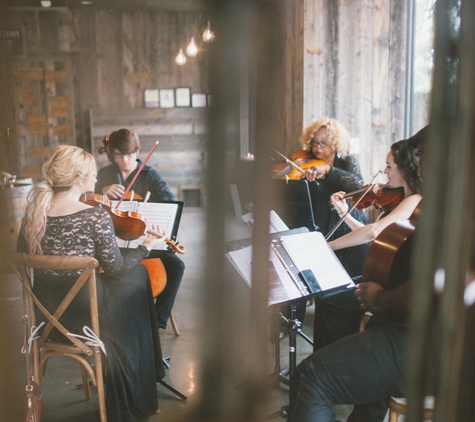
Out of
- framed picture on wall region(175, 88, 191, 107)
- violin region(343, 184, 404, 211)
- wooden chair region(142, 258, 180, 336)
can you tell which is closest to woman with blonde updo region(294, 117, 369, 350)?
violin region(343, 184, 404, 211)

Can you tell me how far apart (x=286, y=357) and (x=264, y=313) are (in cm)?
233

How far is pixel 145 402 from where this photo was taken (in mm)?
2041

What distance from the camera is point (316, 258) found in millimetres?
1854

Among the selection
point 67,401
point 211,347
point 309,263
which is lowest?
point 67,401

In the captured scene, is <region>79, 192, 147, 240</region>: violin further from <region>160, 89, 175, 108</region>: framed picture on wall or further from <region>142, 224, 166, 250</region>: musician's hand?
<region>160, 89, 175, 108</region>: framed picture on wall

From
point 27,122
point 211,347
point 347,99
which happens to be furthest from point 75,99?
point 211,347

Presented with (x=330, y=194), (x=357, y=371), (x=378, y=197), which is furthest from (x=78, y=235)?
(x=330, y=194)

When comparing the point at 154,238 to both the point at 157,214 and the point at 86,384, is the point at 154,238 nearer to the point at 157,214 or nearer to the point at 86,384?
the point at 157,214

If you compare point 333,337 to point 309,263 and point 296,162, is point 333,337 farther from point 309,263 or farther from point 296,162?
point 296,162

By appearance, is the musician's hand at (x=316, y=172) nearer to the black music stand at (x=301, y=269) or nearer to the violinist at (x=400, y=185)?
the violinist at (x=400, y=185)

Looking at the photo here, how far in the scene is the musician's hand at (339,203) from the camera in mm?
2793

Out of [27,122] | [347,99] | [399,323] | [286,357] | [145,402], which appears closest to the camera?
[399,323]

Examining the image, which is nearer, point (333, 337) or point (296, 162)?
point (333, 337)

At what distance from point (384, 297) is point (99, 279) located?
3.73 feet
